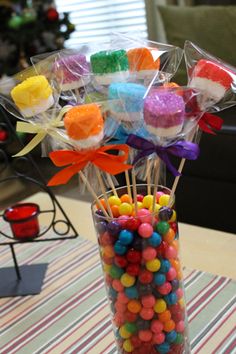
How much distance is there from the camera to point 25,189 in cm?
297

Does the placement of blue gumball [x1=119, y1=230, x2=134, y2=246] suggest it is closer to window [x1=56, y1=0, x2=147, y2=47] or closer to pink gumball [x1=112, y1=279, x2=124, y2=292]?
pink gumball [x1=112, y1=279, x2=124, y2=292]

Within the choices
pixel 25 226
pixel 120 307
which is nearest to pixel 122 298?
pixel 120 307

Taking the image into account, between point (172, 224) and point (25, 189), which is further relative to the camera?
point (25, 189)

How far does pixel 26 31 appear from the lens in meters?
2.94

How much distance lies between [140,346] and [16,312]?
0.36 m

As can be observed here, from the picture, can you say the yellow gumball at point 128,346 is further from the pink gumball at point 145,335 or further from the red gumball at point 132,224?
the red gumball at point 132,224

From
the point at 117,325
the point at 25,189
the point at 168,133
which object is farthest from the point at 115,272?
the point at 25,189

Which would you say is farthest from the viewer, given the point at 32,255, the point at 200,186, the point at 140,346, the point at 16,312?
the point at 200,186

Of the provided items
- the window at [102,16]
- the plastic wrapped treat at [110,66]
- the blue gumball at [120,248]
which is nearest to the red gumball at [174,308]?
the blue gumball at [120,248]

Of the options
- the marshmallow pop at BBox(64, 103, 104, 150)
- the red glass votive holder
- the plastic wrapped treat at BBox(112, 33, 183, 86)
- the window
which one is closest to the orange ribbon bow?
the marshmallow pop at BBox(64, 103, 104, 150)

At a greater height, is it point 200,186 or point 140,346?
point 140,346

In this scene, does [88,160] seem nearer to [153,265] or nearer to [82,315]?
[153,265]

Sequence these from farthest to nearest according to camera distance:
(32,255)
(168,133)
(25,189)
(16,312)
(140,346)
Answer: (25,189) → (32,255) → (16,312) → (140,346) → (168,133)

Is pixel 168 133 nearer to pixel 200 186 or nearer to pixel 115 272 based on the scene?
pixel 115 272
